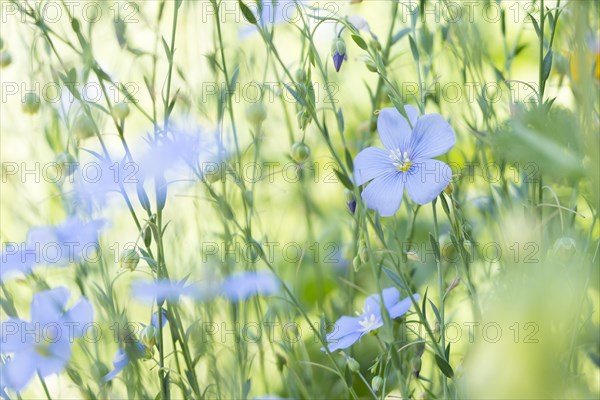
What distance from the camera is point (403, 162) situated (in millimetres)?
697

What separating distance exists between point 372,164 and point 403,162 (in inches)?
1.1

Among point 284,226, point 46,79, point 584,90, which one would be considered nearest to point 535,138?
point 584,90

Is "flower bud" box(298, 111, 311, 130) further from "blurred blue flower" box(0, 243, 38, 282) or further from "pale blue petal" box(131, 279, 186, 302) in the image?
"blurred blue flower" box(0, 243, 38, 282)

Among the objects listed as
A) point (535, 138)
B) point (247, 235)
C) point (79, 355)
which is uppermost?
point (535, 138)

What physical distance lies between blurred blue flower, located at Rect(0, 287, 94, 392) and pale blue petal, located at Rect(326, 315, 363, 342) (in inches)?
8.7

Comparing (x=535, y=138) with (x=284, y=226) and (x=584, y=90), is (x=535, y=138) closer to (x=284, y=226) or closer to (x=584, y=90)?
(x=584, y=90)

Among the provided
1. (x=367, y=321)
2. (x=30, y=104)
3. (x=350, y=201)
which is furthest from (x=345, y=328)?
(x=30, y=104)

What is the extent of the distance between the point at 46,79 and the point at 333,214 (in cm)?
65

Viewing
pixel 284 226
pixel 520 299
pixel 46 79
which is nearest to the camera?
→ pixel 520 299

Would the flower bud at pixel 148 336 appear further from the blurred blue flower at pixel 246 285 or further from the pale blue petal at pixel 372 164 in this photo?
the pale blue petal at pixel 372 164

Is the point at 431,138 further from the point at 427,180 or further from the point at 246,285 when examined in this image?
the point at 246,285

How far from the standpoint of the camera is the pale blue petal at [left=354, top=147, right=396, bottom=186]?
682mm

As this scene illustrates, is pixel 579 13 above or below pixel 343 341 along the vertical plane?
above

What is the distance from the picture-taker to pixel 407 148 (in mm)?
699
